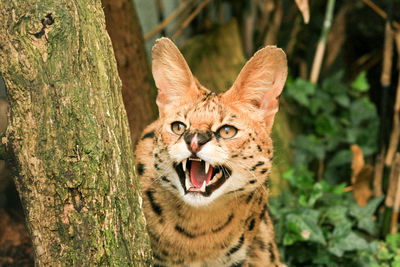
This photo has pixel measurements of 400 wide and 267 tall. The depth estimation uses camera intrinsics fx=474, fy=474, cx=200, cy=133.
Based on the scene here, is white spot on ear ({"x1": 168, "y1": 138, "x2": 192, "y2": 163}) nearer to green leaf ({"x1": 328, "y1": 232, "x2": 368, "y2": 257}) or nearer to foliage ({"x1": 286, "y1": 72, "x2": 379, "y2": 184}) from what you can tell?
green leaf ({"x1": 328, "y1": 232, "x2": 368, "y2": 257})

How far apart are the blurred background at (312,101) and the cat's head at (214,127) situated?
287mm

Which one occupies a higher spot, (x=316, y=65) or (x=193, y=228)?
(x=316, y=65)

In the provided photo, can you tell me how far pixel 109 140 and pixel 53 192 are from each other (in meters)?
0.29

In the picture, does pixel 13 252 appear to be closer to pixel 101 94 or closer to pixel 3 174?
pixel 3 174

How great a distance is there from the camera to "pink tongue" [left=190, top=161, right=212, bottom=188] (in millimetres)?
2100

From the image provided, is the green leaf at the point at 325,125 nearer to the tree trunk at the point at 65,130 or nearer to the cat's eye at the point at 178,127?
the cat's eye at the point at 178,127

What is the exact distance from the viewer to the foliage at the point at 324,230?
3213 mm

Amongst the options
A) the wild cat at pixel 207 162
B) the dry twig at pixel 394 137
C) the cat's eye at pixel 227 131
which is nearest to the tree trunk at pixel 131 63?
the wild cat at pixel 207 162

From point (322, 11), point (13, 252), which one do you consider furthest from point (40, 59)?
point (322, 11)

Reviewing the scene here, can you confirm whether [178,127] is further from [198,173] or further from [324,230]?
[324,230]

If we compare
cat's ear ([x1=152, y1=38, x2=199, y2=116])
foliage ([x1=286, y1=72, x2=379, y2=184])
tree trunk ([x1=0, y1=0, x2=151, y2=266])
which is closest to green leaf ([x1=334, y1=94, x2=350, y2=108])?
foliage ([x1=286, y1=72, x2=379, y2=184])

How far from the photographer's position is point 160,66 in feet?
7.82

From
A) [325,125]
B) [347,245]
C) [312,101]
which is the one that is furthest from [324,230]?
[312,101]

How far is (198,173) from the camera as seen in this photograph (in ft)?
6.92
